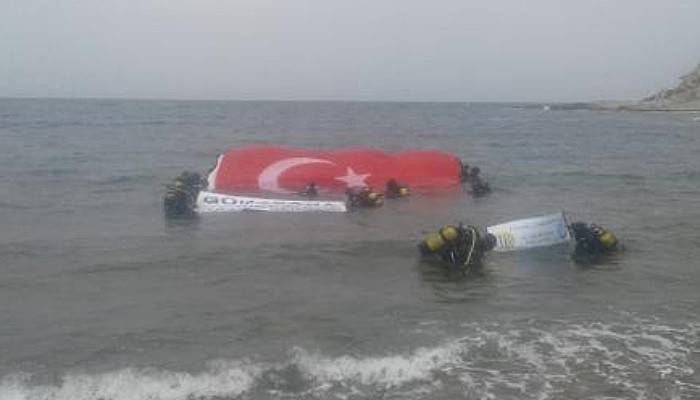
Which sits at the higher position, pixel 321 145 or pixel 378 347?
pixel 321 145

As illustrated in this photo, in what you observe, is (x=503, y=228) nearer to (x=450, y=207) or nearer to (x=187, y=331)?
(x=450, y=207)

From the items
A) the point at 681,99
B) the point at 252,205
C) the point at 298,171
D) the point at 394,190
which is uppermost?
the point at 681,99

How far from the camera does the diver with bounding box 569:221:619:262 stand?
14.3 meters

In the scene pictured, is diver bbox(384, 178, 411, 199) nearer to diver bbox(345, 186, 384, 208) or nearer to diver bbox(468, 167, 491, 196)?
diver bbox(345, 186, 384, 208)

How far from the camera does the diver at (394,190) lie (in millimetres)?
21062

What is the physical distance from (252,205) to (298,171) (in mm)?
3177

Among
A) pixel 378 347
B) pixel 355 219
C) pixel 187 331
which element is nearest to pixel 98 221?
pixel 355 219

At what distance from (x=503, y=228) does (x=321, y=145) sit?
29373 millimetres

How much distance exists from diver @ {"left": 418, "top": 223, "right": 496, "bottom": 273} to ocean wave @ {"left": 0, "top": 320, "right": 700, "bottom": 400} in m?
3.62

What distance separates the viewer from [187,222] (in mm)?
17234

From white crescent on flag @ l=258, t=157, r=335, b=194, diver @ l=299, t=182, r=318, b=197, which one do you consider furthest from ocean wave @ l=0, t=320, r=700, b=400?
white crescent on flag @ l=258, t=157, r=335, b=194

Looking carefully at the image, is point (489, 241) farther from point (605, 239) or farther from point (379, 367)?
point (379, 367)

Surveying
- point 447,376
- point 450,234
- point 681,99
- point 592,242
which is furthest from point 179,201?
point 681,99

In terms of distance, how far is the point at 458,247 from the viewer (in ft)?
42.2
